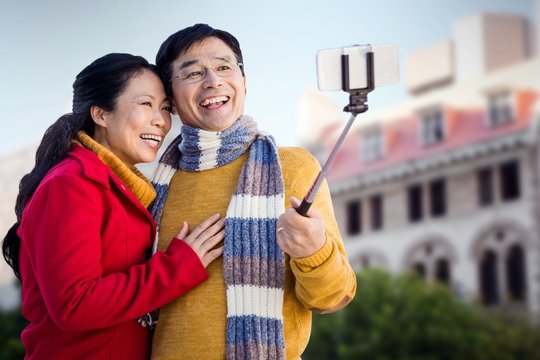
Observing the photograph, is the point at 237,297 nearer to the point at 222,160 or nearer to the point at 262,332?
the point at 262,332

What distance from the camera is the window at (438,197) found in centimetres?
3328

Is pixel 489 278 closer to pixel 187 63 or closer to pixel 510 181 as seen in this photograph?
pixel 510 181

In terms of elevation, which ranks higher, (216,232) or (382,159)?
(382,159)

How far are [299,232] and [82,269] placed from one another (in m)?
0.74

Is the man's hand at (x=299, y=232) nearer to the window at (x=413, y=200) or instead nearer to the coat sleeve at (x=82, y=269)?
the coat sleeve at (x=82, y=269)

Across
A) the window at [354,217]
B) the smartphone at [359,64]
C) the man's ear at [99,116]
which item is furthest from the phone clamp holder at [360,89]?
the window at [354,217]

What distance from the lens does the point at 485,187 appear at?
32.2 meters

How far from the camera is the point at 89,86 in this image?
3676mm

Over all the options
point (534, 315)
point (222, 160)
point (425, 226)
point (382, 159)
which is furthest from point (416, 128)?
point (222, 160)

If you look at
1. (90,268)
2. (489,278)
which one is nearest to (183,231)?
(90,268)

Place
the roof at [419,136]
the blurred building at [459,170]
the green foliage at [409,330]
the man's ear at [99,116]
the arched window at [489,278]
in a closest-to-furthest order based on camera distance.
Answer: the man's ear at [99,116], the green foliage at [409,330], the blurred building at [459,170], the arched window at [489,278], the roof at [419,136]

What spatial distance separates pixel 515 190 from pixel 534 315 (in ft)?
14.6

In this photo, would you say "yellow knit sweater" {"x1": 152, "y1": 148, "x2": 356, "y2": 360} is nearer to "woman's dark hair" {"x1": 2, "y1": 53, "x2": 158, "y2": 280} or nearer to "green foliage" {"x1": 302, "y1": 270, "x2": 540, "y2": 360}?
"woman's dark hair" {"x1": 2, "y1": 53, "x2": 158, "y2": 280}

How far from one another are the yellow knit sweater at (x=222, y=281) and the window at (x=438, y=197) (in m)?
30.2
